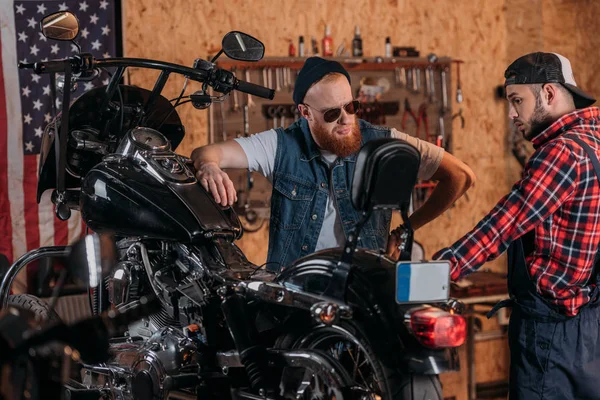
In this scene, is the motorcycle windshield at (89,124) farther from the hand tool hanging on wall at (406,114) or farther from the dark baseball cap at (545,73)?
the hand tool hanging on wall at (406,114)

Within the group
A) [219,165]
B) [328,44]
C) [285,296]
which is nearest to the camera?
[285,296]

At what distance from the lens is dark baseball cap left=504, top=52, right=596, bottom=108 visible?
9.30 feet

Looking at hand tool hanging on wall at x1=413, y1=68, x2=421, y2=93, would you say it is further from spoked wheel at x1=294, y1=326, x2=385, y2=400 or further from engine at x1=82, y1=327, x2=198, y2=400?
spoked wheel at x1=294, y1=326, x2=385, y2=400

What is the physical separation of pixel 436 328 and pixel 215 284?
2.36ft

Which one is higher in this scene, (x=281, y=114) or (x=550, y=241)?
(x=281, y=114)

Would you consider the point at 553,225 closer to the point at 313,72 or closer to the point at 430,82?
the point at 313,72

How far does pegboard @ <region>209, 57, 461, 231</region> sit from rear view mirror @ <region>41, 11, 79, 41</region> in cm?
229

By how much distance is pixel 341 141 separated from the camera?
3.21 meters

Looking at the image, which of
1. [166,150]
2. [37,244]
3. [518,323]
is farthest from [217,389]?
[37,244]

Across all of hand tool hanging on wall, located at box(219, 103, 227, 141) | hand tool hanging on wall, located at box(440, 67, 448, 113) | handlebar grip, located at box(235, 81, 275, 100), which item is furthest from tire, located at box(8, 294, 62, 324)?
hand tool hanging on wall, located at box(440, 67, 448, 113)

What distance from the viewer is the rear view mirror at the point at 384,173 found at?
217 cm

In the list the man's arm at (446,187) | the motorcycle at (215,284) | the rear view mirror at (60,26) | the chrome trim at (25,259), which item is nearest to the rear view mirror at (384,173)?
the motorcycle at (215,284)

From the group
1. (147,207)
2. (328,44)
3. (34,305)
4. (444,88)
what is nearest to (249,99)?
(328,44)

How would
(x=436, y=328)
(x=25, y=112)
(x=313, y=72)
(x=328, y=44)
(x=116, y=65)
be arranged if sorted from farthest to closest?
(x=328, y=44) → (x=25, y=112) → (x=313, y=72) → (x=116, y=65) → (x=436, y=328)
